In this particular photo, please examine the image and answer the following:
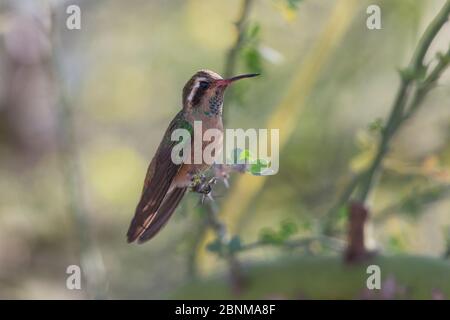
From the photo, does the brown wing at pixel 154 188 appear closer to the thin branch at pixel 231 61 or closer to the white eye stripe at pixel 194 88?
the white eye stripe at pixel 194 88

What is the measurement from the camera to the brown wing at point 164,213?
801mm

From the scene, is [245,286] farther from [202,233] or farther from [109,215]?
[109,215]

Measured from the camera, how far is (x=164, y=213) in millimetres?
845

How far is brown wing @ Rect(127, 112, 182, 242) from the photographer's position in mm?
765

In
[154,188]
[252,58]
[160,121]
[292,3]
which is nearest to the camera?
[154,188]

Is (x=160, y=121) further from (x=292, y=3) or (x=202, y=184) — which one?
(x=202, y=184)

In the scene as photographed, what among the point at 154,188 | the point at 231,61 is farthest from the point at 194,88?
the point at 231,61

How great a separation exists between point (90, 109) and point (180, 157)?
67.2 inches

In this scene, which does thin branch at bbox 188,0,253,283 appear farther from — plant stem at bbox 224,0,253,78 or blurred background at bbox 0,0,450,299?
blurred background at bbox 0,0,450,299

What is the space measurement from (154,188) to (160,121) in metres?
1.56

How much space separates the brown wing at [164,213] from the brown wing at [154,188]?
14mm

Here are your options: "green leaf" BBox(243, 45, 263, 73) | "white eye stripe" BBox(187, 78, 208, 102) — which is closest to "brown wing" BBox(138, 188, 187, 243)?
"white eye stripe" BBox(187, 78, 208, 102)

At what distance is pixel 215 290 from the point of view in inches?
49.1
